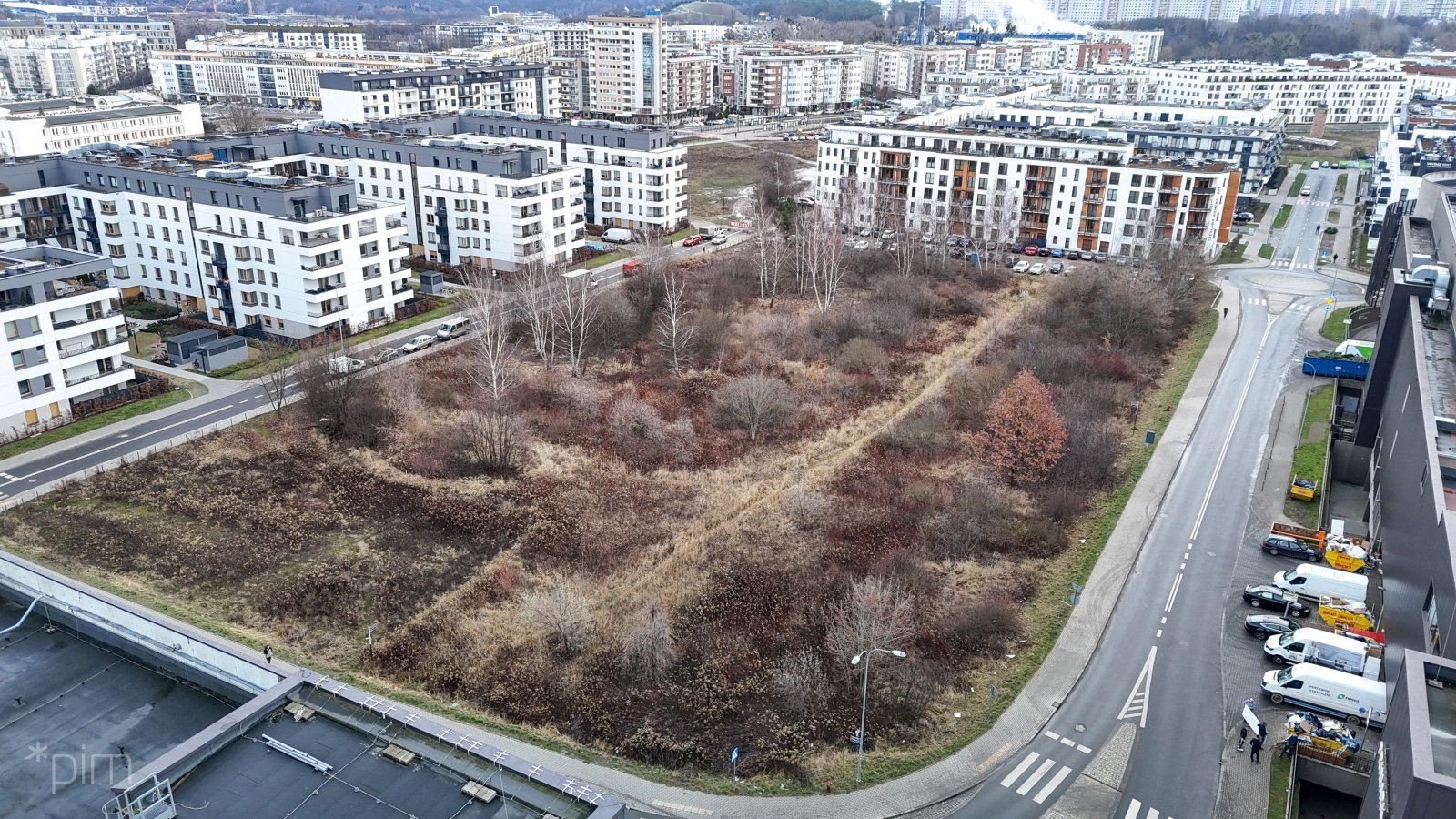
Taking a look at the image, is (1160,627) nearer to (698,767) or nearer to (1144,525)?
(1144,525)

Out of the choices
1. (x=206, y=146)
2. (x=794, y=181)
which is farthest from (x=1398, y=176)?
(x=206, y=146)

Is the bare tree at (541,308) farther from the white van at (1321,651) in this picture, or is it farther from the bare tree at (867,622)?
the white van at (1321,651)

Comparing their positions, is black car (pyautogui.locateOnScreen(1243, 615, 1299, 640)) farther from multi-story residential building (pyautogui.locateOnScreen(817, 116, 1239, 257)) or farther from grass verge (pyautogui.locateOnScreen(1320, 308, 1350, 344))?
multi-story residential building (pyautogui.locateOnScreen(817, 116, 1239, 257))

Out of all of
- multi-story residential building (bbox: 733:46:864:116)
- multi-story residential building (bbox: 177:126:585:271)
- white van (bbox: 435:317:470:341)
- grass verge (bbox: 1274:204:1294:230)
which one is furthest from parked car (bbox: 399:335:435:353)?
multi-story residential building (bbox: 733:46:864:116)

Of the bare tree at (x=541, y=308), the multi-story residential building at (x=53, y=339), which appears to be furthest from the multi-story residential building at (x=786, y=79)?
the multi-story residential building at (x=53, y=339)

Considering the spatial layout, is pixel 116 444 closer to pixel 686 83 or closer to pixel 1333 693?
pixel 1333 693

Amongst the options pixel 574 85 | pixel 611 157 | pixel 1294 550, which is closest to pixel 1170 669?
pixel 1294 550
